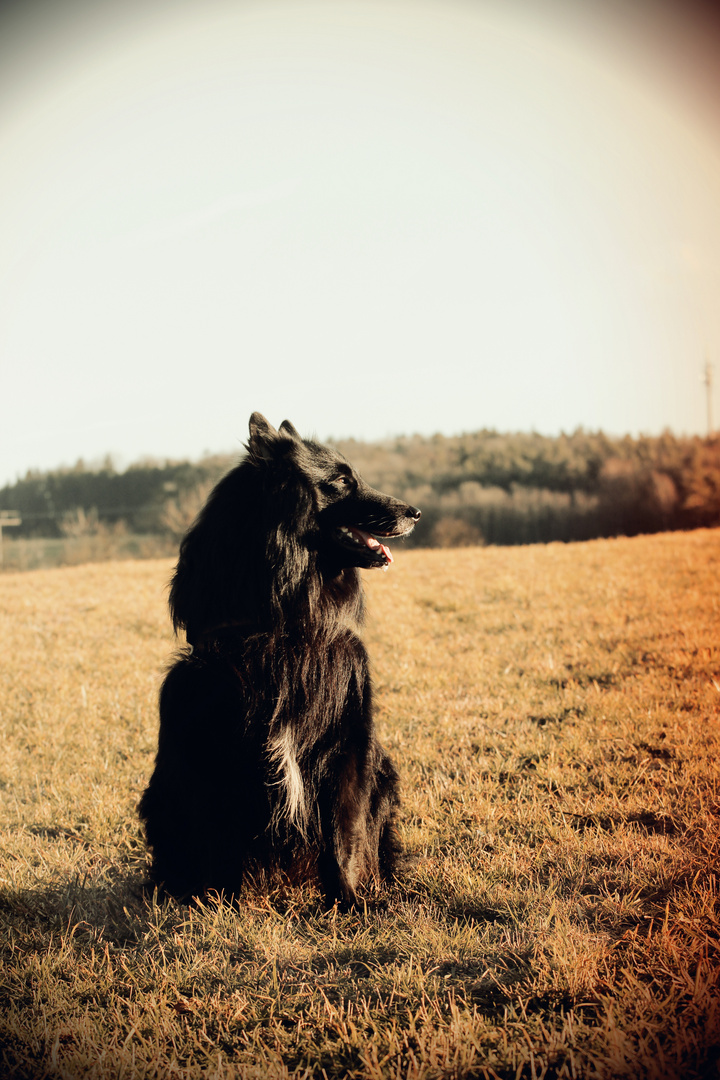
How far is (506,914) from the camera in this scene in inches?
112

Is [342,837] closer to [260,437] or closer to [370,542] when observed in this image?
[370,542]

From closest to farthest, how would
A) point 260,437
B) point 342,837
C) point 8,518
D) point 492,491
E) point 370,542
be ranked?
1. point 260,437
2. point 342,837
3. point 370,542
4. point 8,518
5. point 492,491

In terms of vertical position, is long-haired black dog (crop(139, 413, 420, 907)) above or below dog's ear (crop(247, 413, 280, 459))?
below

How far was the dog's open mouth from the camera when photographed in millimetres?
3015

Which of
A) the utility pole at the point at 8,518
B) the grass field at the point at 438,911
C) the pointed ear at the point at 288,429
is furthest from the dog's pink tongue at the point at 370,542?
the utility pole at the point at 8,518

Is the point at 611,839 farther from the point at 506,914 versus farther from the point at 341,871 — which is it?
the point at 341,871

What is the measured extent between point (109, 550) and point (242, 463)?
67.7 feet

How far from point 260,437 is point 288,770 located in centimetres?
149

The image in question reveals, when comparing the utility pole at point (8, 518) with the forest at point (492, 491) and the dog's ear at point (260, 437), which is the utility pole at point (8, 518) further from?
the dog's ear at point (260, 437)

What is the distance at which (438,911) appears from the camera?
291 centimetres

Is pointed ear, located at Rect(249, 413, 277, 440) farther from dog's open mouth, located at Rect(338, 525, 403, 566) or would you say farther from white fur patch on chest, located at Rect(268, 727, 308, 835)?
white fur patch on chest, located at Rect(268, 727, 308, 835)

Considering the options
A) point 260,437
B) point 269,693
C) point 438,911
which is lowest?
point 438,911

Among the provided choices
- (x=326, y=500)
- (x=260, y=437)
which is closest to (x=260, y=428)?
(x=260, y=437)

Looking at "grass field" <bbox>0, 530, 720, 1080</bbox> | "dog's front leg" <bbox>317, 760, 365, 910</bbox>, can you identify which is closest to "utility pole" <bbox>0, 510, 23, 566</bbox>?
"grass field" <bbox>0, 530, 720, 1080</bbox>
